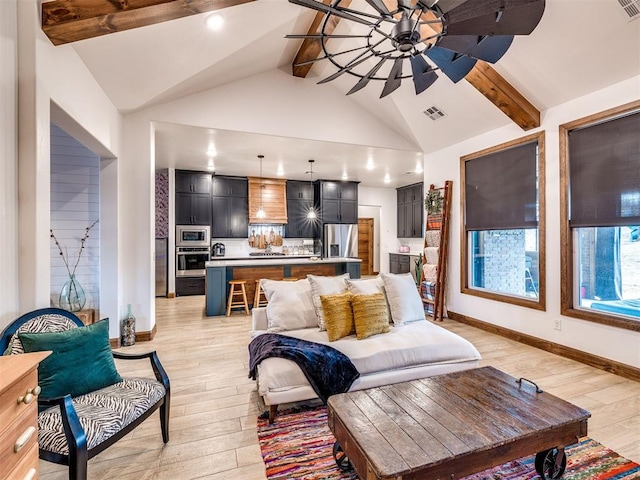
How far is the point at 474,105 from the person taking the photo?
4.03 m

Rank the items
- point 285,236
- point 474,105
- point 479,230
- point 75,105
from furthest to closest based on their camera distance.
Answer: point 285,236 < point 479,230 < point 474,105 < point 75,105

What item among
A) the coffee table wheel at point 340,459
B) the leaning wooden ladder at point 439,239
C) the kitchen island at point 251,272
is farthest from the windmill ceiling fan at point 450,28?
the kitchen island at point 251,272

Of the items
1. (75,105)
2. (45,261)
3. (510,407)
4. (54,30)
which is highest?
(54,30)

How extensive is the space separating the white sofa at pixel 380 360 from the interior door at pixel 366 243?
21.8 feet

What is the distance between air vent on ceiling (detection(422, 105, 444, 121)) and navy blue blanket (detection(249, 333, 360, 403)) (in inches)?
143

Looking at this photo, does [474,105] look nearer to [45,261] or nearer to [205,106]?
[205,106]

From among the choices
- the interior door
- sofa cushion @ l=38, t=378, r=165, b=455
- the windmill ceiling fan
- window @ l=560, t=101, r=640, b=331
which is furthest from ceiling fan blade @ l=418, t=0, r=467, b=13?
the interior door

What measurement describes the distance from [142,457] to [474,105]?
4821 millimetres

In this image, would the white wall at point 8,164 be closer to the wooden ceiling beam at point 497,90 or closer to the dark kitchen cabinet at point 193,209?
the wooden ceiling beam at point 497,90

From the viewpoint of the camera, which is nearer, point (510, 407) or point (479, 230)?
point (510, 407)

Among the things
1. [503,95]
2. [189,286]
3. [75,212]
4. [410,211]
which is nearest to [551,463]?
[503,95]

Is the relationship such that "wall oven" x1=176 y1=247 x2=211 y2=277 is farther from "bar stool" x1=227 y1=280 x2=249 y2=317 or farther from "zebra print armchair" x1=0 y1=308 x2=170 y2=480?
"zebra print armchair" x1=0 y1=308 x2=170 y2=480

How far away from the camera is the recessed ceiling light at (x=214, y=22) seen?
2818 mm

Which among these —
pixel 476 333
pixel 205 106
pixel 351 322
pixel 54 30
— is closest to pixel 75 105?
pixel 54 30
